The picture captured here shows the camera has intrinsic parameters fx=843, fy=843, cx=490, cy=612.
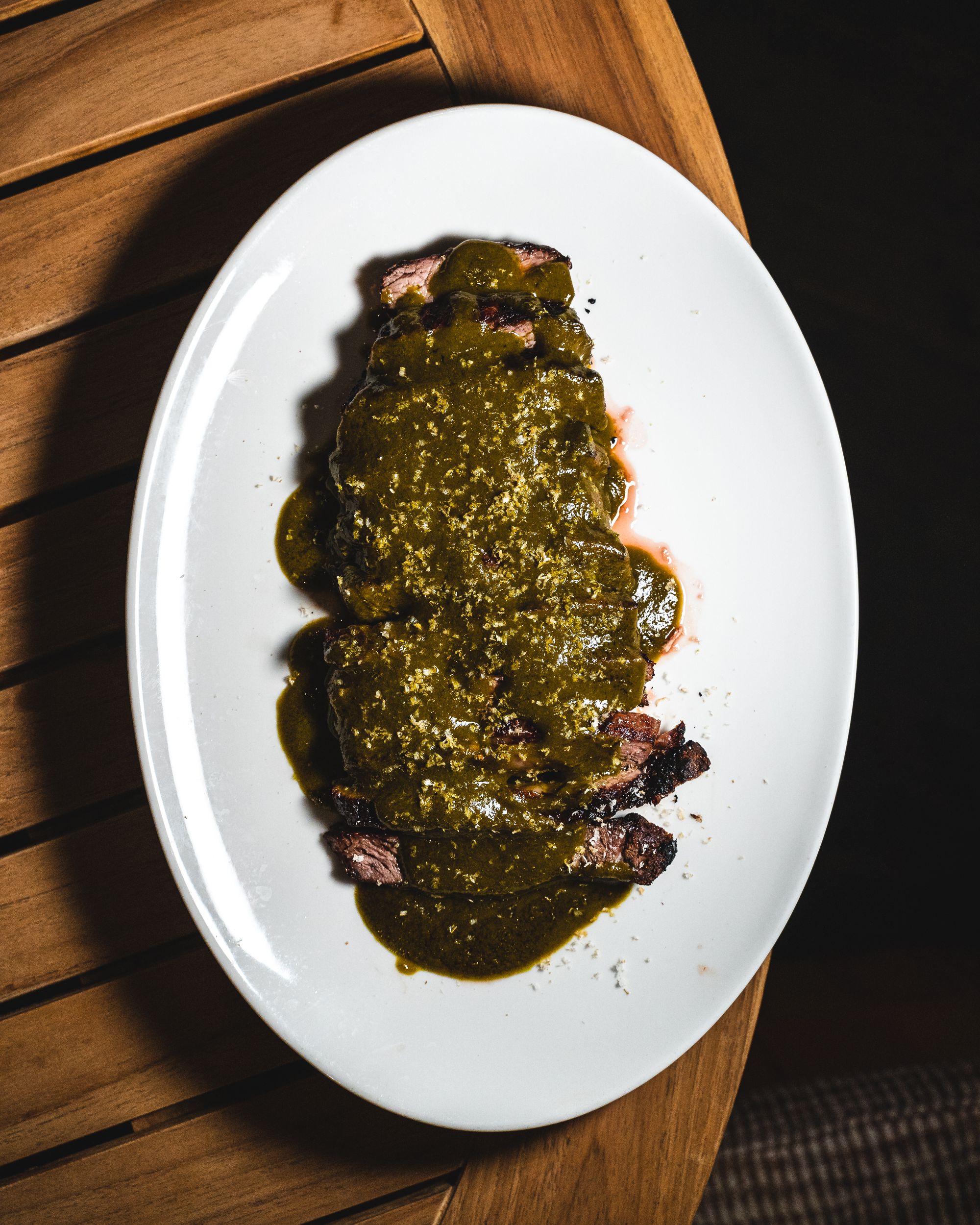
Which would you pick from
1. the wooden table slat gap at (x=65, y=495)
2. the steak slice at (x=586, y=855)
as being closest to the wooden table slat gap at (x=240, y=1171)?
the steak slice at (x=586, y=855)

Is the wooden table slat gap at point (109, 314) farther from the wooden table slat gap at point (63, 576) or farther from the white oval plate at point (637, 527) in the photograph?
A: the wooden table slat gap at point (63, 576)

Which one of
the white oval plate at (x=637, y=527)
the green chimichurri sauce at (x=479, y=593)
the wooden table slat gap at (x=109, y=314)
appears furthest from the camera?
the wooden table slat gap at (x=109, y=314)

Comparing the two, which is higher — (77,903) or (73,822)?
(73,822)

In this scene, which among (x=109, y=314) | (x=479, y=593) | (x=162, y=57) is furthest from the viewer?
(x=109, y=314)

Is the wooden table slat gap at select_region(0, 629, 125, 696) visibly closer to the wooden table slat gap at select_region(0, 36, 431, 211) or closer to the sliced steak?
the wooden table slat gap at select_region(0, 36, 431, 211)

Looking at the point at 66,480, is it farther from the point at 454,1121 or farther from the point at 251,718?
the point at 454,1121

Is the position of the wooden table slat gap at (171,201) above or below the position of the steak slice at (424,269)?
above

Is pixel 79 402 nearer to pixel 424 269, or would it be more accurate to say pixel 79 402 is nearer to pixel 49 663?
pixel 49 663

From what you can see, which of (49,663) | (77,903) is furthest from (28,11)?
(77,903)
